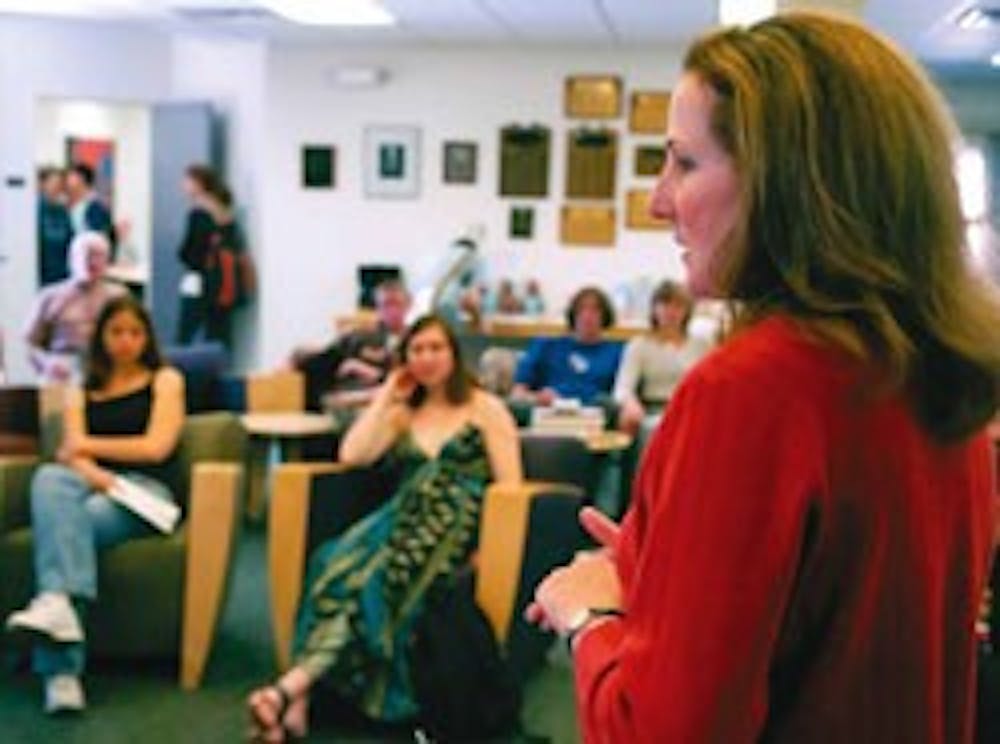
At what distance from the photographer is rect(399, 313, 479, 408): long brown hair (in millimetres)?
3977

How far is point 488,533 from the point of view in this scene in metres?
3.70

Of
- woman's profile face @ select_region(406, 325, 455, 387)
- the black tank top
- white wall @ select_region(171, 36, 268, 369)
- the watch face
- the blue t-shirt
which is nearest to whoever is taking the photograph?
the watch face

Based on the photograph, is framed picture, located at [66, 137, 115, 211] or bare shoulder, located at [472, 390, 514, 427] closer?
bare shoulder, located at [472, 390, 514, 427]

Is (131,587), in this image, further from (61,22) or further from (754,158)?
(61,22)

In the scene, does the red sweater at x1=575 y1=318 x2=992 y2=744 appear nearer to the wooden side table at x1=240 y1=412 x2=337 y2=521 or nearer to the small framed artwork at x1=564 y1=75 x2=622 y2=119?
the wooden side table at x1=240 y1=412 x2=337 y2=521

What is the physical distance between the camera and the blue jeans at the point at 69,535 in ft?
12.0

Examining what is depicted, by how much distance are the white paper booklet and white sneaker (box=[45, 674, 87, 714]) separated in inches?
19.5

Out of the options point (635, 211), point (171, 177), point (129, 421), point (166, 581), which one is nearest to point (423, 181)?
point (635, 211)

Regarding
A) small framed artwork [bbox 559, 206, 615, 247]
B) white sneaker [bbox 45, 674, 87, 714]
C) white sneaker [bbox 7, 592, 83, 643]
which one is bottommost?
white sneaker [bbox 45, 674, 87, 714]

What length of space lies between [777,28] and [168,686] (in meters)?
3.35

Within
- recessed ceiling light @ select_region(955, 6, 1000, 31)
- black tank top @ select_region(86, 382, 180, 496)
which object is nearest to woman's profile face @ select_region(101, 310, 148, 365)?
black tank top @ select_region(86, 382, 180, 496)

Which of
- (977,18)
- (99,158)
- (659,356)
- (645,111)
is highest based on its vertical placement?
(977,18)

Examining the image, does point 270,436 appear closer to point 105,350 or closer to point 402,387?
point 105,350

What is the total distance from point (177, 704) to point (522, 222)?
487cm
